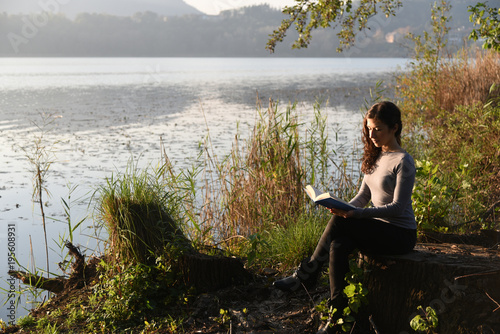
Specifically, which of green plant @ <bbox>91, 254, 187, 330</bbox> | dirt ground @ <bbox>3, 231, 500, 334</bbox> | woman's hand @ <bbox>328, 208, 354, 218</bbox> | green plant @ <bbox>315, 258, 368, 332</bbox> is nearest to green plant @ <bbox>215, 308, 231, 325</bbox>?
dirt ground @ <bbox>3, 231, 500, 334</bbox>

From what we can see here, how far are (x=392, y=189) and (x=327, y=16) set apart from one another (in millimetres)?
3298

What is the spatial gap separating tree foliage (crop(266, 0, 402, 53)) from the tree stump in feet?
11.2

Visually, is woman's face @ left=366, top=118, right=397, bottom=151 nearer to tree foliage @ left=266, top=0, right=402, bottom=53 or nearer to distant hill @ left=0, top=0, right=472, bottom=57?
tree foliage @ left=266, top=0, right=402, bottom=53

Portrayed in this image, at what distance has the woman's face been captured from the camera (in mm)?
3379

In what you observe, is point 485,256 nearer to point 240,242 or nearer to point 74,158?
point 240,242

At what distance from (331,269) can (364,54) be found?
73.9m

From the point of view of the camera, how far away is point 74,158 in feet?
31.9

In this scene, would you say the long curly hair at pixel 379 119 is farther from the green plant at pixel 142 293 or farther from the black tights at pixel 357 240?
the green plant at pixel 142 293

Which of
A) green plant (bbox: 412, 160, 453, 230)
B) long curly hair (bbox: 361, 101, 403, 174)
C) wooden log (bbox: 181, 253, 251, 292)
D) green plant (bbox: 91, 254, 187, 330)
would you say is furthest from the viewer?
green plant (bbox: 412, 160, 453, 230)

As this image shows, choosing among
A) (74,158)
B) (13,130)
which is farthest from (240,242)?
(13,130)

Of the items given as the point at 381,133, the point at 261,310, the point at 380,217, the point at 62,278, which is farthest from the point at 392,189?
the point at 62,278

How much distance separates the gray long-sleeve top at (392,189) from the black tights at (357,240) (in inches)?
2.7

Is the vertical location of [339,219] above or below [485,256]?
above

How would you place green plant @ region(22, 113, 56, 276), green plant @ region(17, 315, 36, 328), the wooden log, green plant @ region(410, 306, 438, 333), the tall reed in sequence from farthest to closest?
the tall reed → green plant @ region(22, 113, 56, 276) → green plant @ region(17, 315, 36, 328) → the wooden log → green plant @ region(410, 306, 438, 333)
